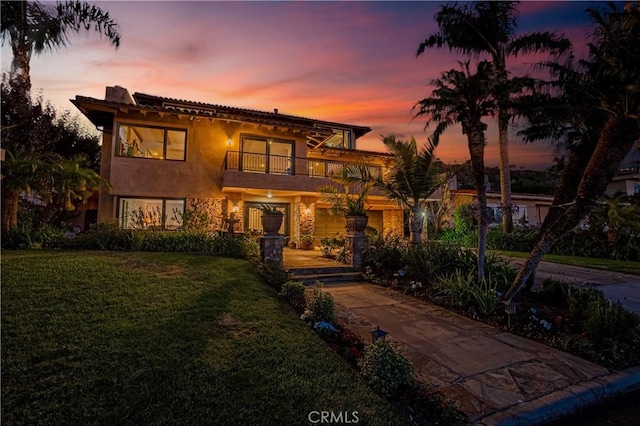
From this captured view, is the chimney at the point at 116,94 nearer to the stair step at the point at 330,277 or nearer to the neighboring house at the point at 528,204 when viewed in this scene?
the stair step at the point at 330,277

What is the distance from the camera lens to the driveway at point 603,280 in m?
6.79

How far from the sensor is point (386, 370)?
313 cm

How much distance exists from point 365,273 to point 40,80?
13372 mm

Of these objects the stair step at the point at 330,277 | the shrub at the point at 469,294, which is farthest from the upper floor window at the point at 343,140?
the shrub at the point at 469,294

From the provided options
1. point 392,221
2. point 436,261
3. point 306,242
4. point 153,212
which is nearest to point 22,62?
point 153,212

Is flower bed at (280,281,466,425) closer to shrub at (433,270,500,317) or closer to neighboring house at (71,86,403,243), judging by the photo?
shrub at (433,270,500,317)

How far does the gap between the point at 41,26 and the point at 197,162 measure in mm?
6515

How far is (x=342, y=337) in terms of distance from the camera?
167 inches

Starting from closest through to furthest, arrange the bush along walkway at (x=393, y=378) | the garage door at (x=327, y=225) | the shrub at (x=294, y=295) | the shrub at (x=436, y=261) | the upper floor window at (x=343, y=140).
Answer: the bush along walkway at (x=393, y=378)
the shrub at (x=294, y=295)
the shrub at (x=436, y=261)
the garage door at (x=327, y=225)
the upper floor window at (x=343, y=140)

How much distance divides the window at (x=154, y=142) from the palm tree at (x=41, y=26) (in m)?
3.79

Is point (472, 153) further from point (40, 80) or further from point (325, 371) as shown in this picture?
point (40, 80)

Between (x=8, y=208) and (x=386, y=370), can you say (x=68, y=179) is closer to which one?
(x=8, y=208)

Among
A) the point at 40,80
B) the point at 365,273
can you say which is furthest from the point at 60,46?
the point at 365,273

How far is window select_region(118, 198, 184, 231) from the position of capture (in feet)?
41.8
